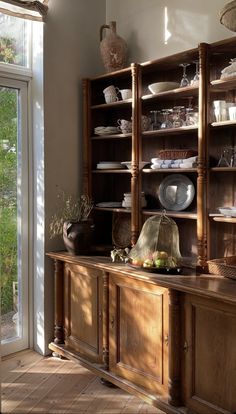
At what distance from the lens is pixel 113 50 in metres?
3.52

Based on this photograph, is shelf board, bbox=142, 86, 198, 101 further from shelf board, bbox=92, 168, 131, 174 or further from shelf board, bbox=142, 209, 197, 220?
shelf board, bbox=142, 209, 197, 220

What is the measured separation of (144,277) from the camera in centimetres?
274

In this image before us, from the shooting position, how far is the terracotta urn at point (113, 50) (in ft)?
11.5

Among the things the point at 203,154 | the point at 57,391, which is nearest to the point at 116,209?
the point at 203,154

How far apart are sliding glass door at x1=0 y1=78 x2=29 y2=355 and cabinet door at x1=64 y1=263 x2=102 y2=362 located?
15.6 inches

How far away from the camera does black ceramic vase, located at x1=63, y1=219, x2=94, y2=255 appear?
10.9 feet

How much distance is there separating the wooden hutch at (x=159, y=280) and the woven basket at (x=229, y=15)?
0.10 meters

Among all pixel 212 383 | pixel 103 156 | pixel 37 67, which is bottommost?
pixel 212 383

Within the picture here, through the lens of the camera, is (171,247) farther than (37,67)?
No

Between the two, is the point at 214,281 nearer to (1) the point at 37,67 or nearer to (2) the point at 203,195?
(2) the point at 203,195

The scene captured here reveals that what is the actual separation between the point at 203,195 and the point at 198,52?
0.91 meters

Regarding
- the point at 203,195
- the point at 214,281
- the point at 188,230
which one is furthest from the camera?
the point at 188,230

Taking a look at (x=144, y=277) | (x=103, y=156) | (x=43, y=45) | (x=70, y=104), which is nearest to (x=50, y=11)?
(x=43, y=45)

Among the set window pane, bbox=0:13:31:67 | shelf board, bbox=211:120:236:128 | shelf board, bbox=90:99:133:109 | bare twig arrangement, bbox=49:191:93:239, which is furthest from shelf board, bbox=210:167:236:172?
window pane, bbox=0:13:31:67
